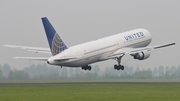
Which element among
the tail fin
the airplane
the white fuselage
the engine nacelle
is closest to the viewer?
the tail fin

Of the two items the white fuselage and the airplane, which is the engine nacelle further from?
the white fuselage

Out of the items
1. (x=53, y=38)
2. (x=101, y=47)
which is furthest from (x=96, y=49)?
(x=53, y=38)

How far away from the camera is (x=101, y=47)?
92.2 metres

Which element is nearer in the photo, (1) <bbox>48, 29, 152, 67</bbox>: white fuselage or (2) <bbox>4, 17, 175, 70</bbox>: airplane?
(2) <bbox>4, 17, 175, 70</bbox>: airplane

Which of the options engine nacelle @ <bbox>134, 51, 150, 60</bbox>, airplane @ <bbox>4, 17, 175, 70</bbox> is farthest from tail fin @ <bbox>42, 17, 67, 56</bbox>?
engine nacelle @ <bbox>134, 51, 150, 60</bbox>

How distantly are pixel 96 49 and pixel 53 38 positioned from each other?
9887 mm

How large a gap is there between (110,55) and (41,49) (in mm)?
12187

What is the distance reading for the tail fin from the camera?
274ft

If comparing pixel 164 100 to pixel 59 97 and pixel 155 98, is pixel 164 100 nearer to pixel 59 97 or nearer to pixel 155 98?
pixel 155 98

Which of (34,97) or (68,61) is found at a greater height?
(68,61)

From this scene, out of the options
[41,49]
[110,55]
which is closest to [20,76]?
[41,49]

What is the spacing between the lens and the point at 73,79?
106 meters

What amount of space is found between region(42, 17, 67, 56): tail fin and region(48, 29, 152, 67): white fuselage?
892mm

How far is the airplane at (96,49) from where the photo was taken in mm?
84188
